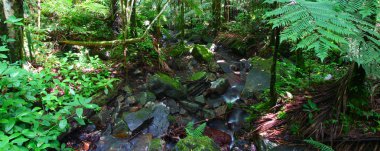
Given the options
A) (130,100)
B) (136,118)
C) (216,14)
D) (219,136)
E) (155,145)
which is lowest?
(219,136)

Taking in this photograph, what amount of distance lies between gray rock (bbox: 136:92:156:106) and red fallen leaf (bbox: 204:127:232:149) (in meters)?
1.36

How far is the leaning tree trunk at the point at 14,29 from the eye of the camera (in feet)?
13.8

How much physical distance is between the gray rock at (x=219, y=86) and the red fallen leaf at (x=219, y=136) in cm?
126

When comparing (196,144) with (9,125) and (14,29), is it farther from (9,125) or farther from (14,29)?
(14,29)

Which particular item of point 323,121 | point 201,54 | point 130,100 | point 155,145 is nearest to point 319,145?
point 323,121

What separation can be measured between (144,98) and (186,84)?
1.24 meters

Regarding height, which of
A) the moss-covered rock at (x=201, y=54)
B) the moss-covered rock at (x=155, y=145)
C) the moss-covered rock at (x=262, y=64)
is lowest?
the moss-covered rock at (x=155, y=145)

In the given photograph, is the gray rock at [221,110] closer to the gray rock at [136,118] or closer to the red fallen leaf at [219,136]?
the red fallen leaf at [219,136]

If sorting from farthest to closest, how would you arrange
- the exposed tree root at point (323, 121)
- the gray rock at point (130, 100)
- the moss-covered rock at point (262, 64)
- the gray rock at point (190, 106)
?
the moss-covered rock at point (262, 64)
the gray rock at point (190, 106)
the gray rock at point (130, 100)
the exposed tree root at point (323, 121)

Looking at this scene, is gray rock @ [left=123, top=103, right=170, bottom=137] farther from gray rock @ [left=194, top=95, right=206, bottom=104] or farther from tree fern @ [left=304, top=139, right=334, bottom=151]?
tree fern @ [left=304, top=139, right=334, bottom=151]

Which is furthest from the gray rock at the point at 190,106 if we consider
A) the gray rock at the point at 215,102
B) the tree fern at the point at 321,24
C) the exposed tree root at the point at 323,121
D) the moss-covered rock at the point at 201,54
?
the tree fern at the point at 321,24

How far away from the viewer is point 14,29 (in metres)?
4.42

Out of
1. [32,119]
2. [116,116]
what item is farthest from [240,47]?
[32,119]

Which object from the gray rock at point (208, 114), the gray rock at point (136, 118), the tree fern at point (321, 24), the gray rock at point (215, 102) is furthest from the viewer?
the gray rock at point (215, 102)
